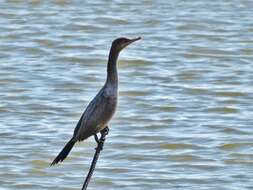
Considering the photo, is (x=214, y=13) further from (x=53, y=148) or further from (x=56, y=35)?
(x=53, y=148)

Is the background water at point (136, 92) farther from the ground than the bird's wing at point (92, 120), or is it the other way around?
the bird's wing at point (92, 120)

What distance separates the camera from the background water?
35.0ft

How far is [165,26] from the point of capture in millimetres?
17594

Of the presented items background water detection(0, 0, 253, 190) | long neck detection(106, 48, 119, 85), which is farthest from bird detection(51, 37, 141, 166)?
background water detection(0, 0, 253, 190)

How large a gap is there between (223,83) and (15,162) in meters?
4.29

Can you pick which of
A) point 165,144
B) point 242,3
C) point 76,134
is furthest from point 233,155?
point 242,3

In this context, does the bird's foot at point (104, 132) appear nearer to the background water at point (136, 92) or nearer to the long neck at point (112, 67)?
the long neck at point (112, 67)

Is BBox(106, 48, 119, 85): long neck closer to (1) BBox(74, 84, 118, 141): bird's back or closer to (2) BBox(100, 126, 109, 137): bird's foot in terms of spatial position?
(1) BBox(74, 84, 118, 141): bird's back

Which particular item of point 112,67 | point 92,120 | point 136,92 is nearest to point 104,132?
point 92,120

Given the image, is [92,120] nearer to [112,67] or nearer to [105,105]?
[105,105]

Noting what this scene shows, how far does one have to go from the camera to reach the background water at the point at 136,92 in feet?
35.0

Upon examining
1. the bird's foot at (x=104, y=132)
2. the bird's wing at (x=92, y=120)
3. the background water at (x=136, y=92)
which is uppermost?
the bird's wing at (x=92, y=120)

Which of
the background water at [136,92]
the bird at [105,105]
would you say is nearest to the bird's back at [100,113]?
the bird at [105,105]

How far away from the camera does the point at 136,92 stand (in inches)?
546
